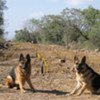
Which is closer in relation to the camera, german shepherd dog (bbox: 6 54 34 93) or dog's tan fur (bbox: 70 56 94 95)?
dog's tan fur (bbox: 70 56 94 95)

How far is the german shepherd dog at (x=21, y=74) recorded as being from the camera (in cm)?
1191

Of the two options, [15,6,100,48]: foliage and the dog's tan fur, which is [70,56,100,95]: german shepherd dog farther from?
[15,6,100,48]: foliage

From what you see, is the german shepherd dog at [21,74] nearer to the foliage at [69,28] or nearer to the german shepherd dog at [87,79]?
the german shepherd dog at [87,79]

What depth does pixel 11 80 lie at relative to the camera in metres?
12.5

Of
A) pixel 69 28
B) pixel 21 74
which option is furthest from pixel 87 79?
pixel 69 28

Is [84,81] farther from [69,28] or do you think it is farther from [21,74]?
[69,28]

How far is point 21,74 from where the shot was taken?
12.1 m

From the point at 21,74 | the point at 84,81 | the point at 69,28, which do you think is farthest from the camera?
the point at 69,28

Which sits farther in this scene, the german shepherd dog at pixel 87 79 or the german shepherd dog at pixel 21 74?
A: the german shepherd dog at pixel 21 74

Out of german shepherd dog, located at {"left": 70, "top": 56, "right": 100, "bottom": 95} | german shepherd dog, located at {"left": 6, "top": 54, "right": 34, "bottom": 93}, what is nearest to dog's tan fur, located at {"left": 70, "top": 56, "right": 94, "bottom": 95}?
german shepherd dog, located at {"left": 70, "top": 56, "right": 100, "bottom": 95}

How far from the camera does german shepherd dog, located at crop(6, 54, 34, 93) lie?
11.9m

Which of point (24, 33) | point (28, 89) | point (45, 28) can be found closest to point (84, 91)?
point (28, 89)

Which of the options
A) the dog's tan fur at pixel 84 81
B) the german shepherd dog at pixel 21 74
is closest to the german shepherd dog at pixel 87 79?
the dog's tan fur at pixel 84 81

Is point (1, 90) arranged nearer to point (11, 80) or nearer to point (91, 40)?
point (11, 80)
